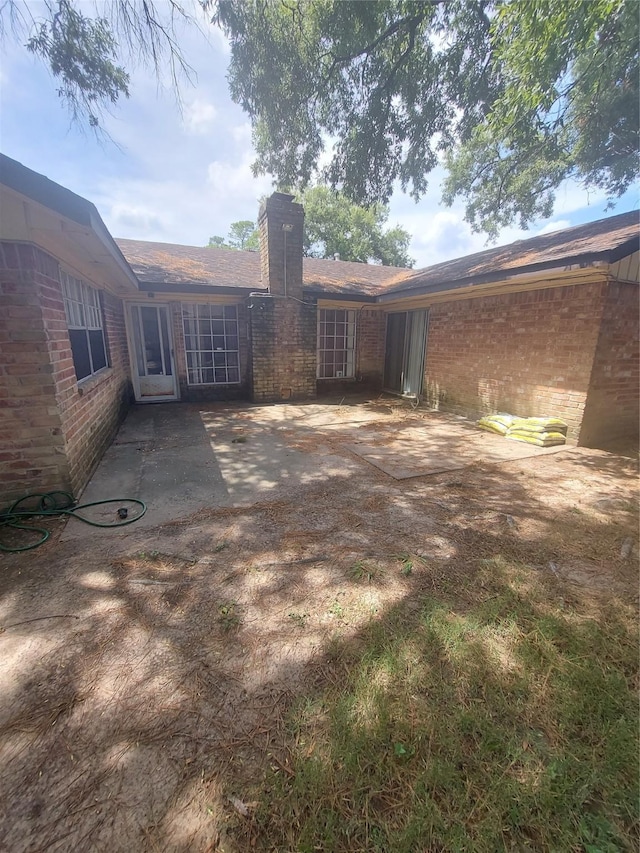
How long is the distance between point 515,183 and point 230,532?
1380 centimetres

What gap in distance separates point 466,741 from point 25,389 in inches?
150

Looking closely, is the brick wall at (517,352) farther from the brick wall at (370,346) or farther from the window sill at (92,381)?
the window sill at (92,381)

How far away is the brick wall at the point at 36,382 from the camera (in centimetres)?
289

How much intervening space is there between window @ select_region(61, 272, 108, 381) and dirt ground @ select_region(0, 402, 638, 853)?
246 centimetres

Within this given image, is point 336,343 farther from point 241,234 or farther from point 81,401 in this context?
point 241,234

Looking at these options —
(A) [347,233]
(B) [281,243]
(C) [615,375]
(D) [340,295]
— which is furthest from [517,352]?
(A) [347,233]

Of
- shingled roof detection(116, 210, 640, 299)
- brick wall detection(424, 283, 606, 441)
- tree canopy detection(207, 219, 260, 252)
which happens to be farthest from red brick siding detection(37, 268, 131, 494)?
tree canopy detection(207, 219, 260, 252)

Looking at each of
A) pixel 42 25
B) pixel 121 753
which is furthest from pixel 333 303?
pixel 121 753

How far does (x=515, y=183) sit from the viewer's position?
11250mm

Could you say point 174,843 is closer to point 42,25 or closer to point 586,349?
point 586,349

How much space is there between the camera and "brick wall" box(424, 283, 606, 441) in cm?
522

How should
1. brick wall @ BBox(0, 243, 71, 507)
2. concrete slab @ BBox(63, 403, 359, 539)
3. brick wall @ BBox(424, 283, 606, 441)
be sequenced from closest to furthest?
brick wall @ BBox(0, 243, 71, 507) < concrete slab @ BBox(63, 403, 359, 539) < brick wall @ BBox(424, 283, 606, 441)

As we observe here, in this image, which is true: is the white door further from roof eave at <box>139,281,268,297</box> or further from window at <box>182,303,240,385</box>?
roof eave at <box>139,281,268,297</box>

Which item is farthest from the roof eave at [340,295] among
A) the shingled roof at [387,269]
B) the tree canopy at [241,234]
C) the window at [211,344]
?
the tree canopy at [241,234]
